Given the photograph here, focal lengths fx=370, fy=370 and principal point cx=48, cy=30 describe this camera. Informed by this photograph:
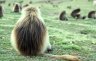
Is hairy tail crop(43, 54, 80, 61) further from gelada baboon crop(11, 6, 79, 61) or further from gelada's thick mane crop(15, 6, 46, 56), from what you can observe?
gelada's thick mane crop(15, 6, 46, 56)

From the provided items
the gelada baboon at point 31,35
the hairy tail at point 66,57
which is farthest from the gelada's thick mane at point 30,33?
the hairy tail at point 66,57

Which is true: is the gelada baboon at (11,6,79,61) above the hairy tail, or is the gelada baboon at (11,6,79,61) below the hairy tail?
above

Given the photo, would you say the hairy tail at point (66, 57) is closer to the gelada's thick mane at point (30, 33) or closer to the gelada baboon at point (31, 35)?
A: the gelada baboon at point (31, 35)

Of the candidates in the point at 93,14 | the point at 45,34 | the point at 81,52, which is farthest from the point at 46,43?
the point at 93,14

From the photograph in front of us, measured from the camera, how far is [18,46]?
353 inches

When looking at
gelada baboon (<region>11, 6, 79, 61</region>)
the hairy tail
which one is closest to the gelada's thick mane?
gelada baboon (<region>11, 6, 79, 61</region>)

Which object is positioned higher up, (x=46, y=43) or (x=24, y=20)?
(x=24, y=20)

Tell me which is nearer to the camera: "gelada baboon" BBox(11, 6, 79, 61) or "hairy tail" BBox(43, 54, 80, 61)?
"hairy tail" BBox(43, 54, 80, 61)

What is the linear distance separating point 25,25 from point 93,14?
51.6ft

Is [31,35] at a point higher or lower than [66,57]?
higher

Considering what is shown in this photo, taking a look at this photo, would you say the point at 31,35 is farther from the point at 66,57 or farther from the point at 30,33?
the point at 66,57

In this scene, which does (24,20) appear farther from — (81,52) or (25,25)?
(81,52)

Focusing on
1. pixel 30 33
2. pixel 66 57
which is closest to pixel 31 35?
pixel 30 33

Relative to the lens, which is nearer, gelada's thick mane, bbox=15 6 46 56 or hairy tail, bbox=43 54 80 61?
hairy tail, bbox=43 54 80 61
